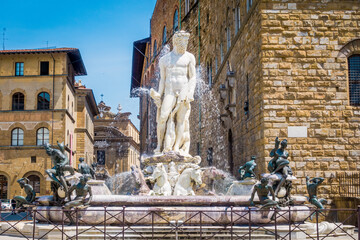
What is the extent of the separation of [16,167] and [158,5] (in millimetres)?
18738

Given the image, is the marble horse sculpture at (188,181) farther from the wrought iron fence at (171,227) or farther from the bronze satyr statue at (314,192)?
the bronze satyr statue at (314,192)

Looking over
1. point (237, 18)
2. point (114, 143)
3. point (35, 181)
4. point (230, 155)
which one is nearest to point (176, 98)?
point (237, 18)

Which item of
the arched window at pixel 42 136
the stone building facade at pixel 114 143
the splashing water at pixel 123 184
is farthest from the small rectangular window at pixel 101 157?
the splashing water at pixel 123 184

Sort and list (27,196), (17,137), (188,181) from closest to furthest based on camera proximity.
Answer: (27,196), (188,181), (17,137)

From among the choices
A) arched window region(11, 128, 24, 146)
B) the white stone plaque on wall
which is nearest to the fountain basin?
the white stone plaque on wall

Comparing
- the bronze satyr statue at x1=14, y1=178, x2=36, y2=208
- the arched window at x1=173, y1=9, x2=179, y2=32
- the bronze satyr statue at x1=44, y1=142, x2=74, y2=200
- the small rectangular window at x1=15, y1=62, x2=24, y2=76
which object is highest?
the arched window at x1=173, y1=9, x2=179, y2=32

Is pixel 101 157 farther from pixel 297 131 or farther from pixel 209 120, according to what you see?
pixel 297 131

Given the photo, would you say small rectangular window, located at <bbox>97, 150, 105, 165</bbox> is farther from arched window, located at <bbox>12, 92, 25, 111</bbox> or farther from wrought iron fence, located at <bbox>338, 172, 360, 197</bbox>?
wrought iron fence, located at <bbox>338, 172, 360, 197</bbox>

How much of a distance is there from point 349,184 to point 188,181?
18.7 ft

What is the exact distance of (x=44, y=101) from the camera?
4206cm

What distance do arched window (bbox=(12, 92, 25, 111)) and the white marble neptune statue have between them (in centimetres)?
3168

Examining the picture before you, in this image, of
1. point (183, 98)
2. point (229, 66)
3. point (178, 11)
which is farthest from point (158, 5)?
point (183, 98)

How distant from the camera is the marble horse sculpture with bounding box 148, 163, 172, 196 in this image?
11.4 m

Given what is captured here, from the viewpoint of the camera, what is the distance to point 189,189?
11.4 m
